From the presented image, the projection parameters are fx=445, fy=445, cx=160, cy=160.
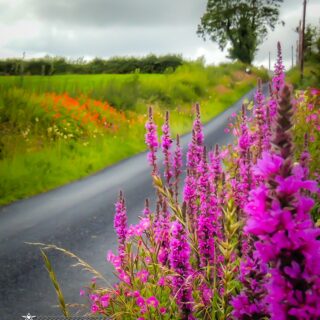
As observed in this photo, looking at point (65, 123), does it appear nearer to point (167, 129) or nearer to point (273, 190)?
point (167, 129)

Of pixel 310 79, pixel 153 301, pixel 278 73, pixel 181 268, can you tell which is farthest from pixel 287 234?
pixel 310 79

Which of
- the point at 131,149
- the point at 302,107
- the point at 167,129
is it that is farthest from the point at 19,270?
the point at 131,149

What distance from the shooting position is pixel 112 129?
14828 mm

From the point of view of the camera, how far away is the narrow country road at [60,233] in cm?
518

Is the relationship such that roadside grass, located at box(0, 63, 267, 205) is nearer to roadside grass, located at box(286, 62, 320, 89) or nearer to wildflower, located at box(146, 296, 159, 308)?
roadside grass, located at box(286, 62, 320, 89)

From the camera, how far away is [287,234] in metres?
1.53

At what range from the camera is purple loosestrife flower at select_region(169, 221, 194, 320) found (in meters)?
2.97

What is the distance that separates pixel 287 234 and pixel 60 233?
19.9 feet

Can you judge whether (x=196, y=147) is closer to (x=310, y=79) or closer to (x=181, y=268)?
(x=181, y=268)

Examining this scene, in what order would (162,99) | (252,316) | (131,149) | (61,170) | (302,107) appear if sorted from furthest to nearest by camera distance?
(162,99) < (131,149) < (61,170) < (302,107) < (252,316)

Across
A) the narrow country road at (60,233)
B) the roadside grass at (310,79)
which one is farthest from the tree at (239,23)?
the narrow country road at (60,233)

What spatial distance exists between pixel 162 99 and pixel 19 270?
61.6 feet

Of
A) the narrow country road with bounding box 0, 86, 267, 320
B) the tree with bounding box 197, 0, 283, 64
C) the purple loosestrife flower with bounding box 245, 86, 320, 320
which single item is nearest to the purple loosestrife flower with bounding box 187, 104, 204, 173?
the narrow country road with bounding box 0, 86, 267, 320

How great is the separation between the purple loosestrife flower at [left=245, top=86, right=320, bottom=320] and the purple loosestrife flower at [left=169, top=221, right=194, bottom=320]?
4.78 feet
